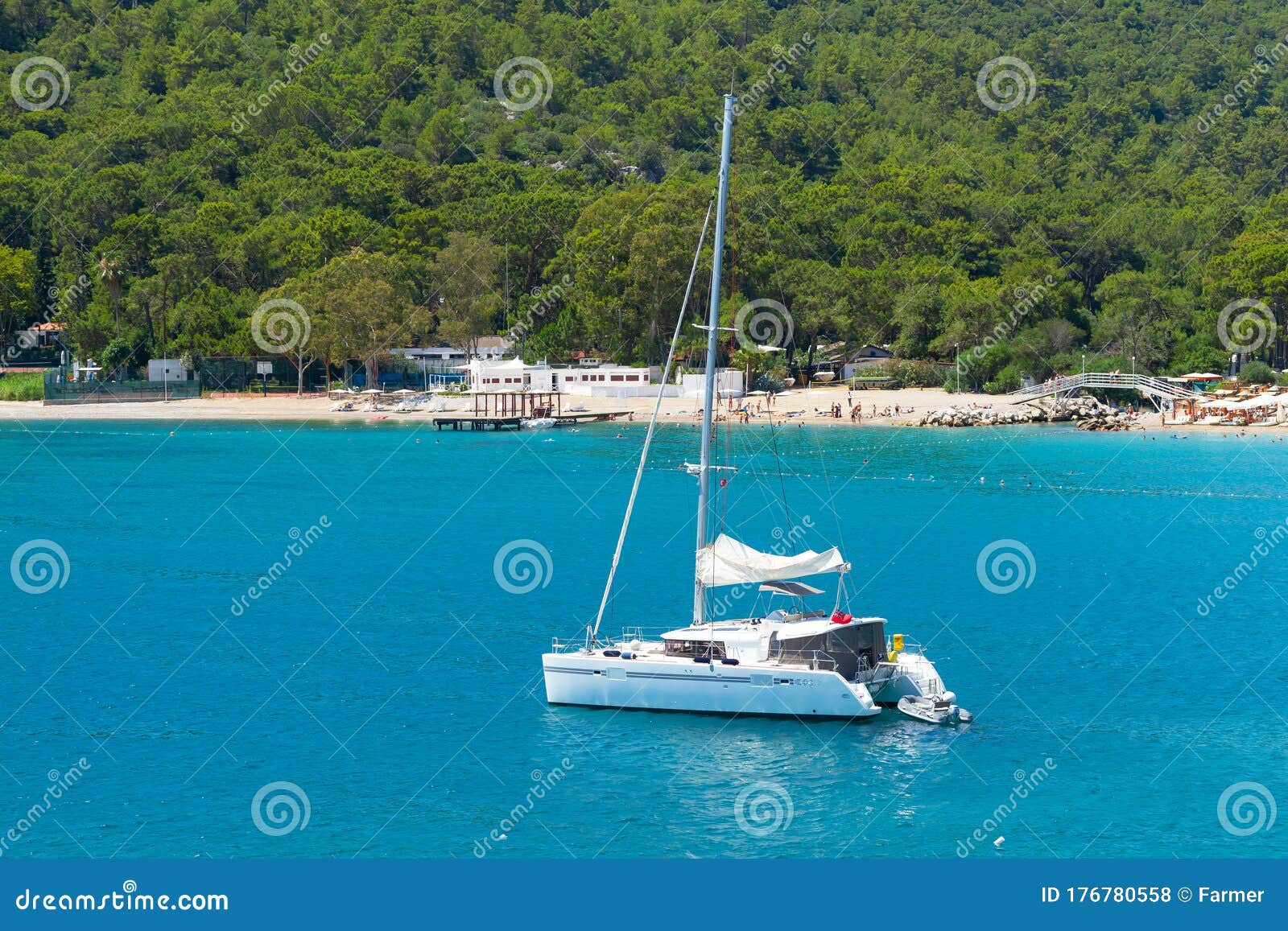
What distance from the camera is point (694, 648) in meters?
31.4

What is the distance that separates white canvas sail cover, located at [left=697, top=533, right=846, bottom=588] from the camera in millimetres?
32906

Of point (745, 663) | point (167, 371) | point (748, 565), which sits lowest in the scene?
point (745, 663)

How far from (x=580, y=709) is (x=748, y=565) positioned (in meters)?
4.82

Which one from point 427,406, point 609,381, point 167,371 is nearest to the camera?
point 427,406

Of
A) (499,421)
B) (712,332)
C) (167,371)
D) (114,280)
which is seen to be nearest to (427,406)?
(499,421)

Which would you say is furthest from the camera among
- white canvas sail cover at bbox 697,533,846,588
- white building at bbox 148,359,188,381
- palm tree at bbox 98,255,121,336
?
palm tree at bbox 98,255,121,336

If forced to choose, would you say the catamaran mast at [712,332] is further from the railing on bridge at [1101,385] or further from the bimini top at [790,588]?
the railing on bridge at [1101,385]

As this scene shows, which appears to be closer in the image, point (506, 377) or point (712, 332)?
point (712, 332)

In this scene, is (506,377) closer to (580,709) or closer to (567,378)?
(567,378)

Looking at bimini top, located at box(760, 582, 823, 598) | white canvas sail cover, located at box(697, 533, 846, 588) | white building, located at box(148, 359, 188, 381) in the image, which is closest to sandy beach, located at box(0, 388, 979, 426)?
white building, located at box(148, 359, 188, 381)

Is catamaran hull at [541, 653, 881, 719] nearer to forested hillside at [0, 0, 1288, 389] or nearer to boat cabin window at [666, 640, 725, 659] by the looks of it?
boat cabin window at [666, 640, 725, 659]

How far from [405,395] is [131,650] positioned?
311 ft

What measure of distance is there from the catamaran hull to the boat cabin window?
16.0 inches

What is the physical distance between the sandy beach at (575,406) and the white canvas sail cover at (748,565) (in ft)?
260
